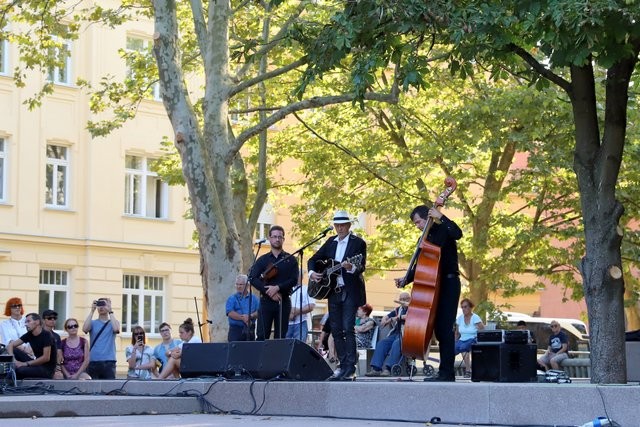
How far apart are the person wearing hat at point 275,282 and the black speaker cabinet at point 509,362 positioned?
3125 millimetres

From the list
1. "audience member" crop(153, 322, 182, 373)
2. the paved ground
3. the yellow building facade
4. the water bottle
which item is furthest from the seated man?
the yellow building facade

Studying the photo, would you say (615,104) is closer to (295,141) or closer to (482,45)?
(482,45)

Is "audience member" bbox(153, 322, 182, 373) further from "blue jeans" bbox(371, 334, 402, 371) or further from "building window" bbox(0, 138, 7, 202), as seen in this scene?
"building window" bbox(0, 138, 7, 202)

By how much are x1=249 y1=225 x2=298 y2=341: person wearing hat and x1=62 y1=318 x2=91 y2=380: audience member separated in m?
4.61

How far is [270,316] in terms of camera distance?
15.8 metres

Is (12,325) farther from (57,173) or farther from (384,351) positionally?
(57,173)

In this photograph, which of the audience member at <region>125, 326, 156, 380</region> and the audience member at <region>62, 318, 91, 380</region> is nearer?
the audience member at <region>62, 318, 91, 380</region>

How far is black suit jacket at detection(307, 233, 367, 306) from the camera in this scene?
13.9 meters

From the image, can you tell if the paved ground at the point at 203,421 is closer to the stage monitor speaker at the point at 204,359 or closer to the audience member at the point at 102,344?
the stage monitor speaker at the point at 204,359

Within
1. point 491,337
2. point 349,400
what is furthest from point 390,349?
point 349,400

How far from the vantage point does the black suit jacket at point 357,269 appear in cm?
1390

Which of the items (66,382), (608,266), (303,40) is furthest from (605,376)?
(66,382)

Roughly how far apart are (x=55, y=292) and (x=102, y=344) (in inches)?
738

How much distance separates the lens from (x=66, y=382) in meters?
16.7
